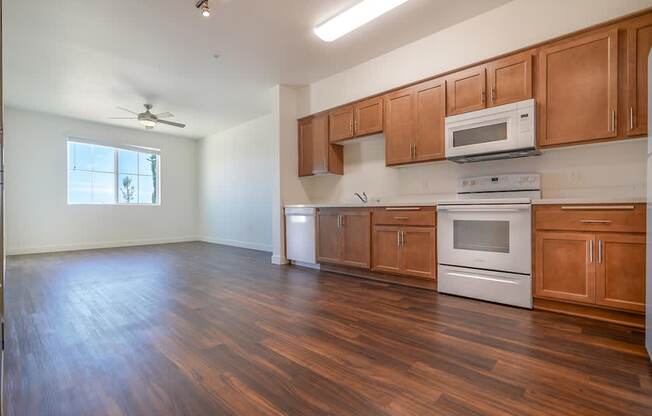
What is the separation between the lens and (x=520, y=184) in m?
2.84

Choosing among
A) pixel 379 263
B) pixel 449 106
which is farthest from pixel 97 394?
pixel 449 106

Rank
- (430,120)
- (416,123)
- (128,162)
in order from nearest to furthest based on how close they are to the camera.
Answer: (430,120)
(416,123)
(128,162)

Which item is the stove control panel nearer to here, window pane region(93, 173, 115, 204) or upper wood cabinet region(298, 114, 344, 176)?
upper wood cabinet region(298, 114, 344, 176)

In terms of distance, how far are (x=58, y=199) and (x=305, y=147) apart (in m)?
5.15

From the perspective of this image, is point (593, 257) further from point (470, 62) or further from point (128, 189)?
point (128, 189)

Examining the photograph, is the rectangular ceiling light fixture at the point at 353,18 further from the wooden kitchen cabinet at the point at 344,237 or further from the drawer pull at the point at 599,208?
the drawer pull at the point at 599,208

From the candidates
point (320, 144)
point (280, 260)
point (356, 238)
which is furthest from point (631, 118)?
point (280, 260)

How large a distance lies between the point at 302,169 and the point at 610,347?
3.72 meters

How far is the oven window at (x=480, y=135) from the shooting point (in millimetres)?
2721

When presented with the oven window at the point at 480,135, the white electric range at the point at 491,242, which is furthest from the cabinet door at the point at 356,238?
the oven window at the point at 480,135

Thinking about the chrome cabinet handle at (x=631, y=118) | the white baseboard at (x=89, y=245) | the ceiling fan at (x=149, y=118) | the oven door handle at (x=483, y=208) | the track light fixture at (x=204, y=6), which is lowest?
the white baseboard at (x=89, y=245)

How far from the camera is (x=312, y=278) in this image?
3598mm

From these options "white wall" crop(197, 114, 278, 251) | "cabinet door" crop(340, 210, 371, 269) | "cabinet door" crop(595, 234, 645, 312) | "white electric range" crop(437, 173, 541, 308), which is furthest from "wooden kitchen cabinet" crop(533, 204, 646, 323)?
"white wall" crop(197, 114, 278, 251)

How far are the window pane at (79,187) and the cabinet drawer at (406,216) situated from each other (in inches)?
245
